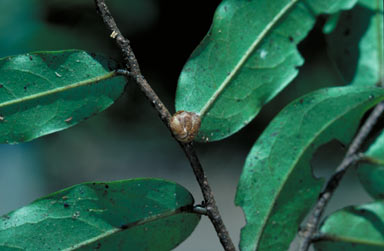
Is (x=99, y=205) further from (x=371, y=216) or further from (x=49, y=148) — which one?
(x=49, y=148)

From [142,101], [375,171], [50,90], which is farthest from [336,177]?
[142,101]

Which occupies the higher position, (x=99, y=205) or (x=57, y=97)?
(x=57, y=97)

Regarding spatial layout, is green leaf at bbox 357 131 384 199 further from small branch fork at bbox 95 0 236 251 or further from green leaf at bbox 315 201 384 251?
small branch fork at bbox 95 0 236 251

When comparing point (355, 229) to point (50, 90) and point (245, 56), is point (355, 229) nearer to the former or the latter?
point (245, 56)

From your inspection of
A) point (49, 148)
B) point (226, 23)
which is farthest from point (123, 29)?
point (226, 23)

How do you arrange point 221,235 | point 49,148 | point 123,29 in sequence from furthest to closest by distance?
point 49,148
point 123,29
point 221,235

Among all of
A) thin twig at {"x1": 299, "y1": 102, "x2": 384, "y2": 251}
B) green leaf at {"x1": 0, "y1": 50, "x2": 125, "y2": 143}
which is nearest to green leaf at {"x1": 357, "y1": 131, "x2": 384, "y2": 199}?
thin twig at {"x1": 299, "y1": 102, "x2": 384, "y2": 251}
